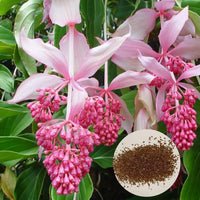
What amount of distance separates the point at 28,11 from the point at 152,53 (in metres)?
0.27

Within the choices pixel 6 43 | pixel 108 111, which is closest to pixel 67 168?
pixel 108 111

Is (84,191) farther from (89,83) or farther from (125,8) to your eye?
(125,8)

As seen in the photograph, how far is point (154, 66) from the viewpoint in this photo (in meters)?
0.40

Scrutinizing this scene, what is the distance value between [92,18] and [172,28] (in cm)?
19

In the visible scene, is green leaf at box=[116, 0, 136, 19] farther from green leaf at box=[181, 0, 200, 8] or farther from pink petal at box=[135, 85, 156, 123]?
pink petal at box=[135, 85, 156, 123]

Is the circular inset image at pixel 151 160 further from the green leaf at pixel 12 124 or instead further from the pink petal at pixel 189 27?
the green leaf at pixel 12 124

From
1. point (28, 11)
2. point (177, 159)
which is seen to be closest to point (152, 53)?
point (177, 159)

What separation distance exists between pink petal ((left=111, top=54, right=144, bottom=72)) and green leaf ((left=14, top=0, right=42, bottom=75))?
16cm

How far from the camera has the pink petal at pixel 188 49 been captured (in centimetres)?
46

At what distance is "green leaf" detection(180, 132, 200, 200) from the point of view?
0.50 metres

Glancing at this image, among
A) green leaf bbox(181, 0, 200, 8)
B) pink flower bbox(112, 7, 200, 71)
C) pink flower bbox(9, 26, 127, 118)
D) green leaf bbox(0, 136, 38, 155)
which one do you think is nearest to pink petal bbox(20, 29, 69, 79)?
pink flower bbox(9, 26, 127, 118)

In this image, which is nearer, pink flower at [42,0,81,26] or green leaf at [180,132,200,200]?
pink flower at [42,0,81,26]

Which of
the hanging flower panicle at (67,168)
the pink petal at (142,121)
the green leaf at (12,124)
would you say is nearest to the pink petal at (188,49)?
the pink petal at (142,121)

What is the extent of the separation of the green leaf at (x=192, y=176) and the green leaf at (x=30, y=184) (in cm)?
28
